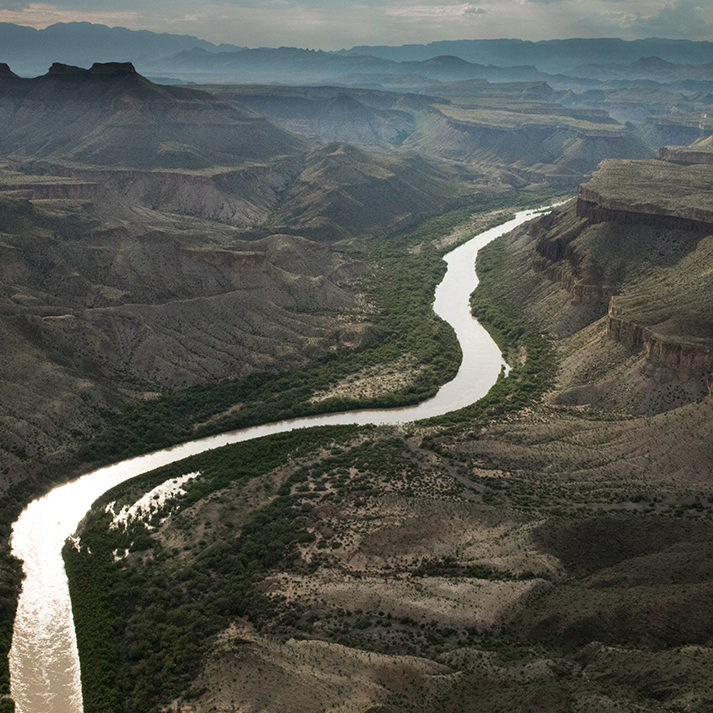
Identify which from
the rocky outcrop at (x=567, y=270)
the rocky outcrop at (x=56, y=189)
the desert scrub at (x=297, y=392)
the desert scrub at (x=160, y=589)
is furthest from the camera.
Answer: the rocky outcrop at (x=56, y=189)

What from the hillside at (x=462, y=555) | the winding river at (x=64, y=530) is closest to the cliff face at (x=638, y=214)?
the hillside at (x=462, y=555)

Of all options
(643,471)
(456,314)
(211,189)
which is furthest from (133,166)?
(643,471)

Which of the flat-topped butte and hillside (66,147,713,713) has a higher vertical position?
the flat-topped butte

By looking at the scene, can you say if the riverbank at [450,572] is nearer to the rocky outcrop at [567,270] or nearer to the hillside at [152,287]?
the hillside at [152,287]

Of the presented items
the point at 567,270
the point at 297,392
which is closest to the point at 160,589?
→ the point at 297,392

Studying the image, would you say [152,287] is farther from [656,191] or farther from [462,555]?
[656,191]

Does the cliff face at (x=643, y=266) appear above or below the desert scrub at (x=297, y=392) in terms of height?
above


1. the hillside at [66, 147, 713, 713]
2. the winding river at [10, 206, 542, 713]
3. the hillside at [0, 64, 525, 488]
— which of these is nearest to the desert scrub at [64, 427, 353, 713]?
the hillside at [66, 147, 713, 713]

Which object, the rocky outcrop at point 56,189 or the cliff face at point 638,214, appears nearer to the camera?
the cliff face at point 638,214

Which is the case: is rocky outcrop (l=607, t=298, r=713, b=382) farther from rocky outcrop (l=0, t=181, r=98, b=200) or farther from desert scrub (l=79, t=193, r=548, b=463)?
rocky outcrop (l=0, t=181, r=98, b=200)
